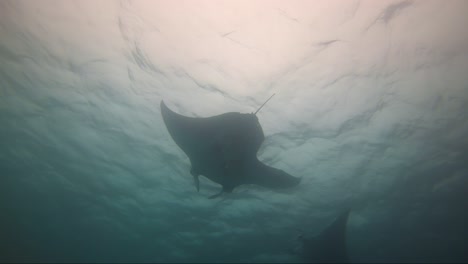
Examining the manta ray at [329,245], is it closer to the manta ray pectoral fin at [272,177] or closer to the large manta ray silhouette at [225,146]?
the manta ray pectoral fin at [272,177]

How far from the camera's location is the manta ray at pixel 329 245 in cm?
1050

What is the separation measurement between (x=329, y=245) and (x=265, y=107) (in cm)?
684

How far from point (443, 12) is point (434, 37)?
0.69 meters

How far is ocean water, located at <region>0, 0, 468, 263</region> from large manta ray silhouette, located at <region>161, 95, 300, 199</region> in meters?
2.10

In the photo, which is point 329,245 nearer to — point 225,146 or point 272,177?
point 272,177

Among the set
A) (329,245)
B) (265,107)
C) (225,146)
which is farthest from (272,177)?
(329,245)

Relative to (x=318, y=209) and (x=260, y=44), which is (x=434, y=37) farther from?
(x=318, y=209)

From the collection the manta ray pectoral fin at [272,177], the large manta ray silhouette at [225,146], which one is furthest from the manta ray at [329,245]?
the large manta ray silhouette at [225,146]

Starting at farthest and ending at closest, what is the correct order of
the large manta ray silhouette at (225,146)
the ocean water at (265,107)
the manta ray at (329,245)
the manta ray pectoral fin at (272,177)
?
1. the manta ray at (329,245)
2. the manta ray pectoral fin at (272,177)
3. the ocean water at (265,107)
4. the large manta ray silhouette at (225,146)

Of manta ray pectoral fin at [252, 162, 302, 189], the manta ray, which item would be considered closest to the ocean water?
manta ray pectoral fin at [252, 162, 302, 189]

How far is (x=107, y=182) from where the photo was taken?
17.2m

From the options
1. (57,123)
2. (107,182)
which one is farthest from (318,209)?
(57,123)

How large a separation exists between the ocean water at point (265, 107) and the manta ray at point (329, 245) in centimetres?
247

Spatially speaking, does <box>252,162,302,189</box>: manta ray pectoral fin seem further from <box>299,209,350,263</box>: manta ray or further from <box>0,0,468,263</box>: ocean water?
<box>299,209,350,263</box>: manta ray
